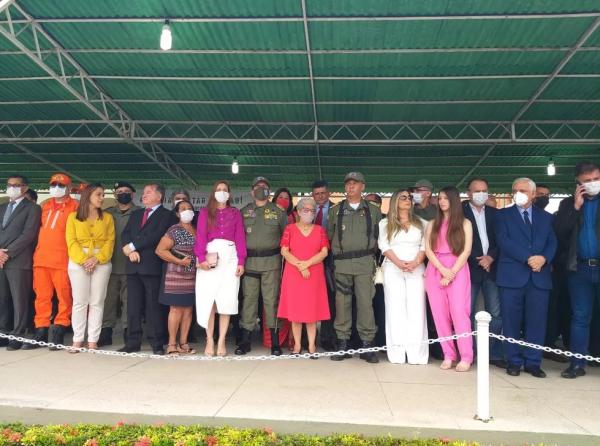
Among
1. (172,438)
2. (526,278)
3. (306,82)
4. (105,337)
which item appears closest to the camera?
(172,438)

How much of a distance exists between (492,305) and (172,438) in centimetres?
341

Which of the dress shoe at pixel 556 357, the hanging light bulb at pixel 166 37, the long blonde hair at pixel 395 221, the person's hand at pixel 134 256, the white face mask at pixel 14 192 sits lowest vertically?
the dress shoe at pixel 556 357

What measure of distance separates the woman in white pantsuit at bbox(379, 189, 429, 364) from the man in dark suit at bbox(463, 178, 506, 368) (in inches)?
21.0

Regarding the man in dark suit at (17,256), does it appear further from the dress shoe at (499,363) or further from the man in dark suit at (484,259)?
the dress shoe at (499,363)

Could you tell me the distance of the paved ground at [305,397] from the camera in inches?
115

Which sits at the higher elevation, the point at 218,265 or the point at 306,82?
the point at 306,82

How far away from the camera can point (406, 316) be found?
4.79m

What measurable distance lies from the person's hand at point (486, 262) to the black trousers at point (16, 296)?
501cm

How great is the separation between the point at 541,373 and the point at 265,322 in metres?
2.80

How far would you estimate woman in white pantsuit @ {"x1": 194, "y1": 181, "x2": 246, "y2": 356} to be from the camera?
191 inches

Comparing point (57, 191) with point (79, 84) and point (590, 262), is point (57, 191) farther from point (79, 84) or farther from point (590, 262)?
point (590, 262)

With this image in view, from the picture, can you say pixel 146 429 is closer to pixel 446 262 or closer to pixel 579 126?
pixel 446 262

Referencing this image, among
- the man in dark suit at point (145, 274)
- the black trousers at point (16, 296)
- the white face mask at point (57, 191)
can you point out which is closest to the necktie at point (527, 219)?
the man in dark suit at point (145, 274)

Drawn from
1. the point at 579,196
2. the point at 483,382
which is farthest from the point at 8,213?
the point at 579,196
